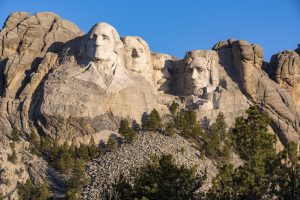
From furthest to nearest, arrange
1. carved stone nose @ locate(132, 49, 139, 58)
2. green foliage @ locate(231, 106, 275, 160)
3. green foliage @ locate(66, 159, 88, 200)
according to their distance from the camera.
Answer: carved stone nose @ locate(132, 49, 139, 58), green foliage @ locate(66, 159, 88, 200), green foliage @ locate(231, 106, 275, 160)

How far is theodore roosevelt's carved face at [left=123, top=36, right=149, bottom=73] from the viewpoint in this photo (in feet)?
229

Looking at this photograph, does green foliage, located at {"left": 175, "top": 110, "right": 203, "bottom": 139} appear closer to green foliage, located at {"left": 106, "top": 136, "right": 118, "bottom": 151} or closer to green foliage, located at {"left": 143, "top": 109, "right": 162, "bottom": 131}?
green foliage, located at {"left": 143, "top": 109, "right": 162, "bottom": 131}

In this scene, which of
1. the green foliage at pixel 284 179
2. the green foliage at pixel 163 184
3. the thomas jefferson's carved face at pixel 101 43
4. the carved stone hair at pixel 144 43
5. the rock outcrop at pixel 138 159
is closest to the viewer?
the green foliage at pixel 284 179

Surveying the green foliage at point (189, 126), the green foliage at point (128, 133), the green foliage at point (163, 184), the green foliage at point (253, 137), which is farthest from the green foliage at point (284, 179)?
the green foliage at point (189, 126)

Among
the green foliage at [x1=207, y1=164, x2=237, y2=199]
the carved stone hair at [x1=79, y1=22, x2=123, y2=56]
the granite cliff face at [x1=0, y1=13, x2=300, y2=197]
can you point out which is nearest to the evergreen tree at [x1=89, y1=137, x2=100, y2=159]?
the granite cliff face at [x1=0, y1=13, x2=300, y2=197]

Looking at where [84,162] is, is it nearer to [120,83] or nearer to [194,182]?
[120,83]

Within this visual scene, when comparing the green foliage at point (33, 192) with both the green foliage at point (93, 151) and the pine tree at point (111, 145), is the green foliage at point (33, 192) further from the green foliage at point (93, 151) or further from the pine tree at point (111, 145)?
the pine tree at point (111, 145)

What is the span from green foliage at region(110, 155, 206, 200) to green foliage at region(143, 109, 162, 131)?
13.1 m

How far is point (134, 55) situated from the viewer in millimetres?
70188

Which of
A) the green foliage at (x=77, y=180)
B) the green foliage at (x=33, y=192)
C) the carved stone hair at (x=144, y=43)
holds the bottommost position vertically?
the green foliage at (x=33, y=192)

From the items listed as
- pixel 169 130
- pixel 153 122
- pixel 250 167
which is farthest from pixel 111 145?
pixel 250 167

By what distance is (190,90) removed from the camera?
7181 centimetres

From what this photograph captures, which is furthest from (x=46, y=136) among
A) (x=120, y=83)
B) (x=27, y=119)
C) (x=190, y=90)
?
(x=190, y=90)

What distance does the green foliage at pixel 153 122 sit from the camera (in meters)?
64.9
